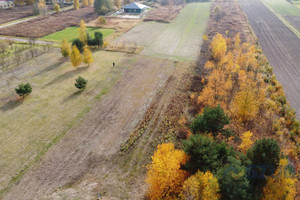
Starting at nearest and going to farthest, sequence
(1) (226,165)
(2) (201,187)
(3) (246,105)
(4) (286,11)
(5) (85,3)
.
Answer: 1. (2) (201,187)
2. (1) (226,165)
3. (3) (246,105)
4. (4) (286,11)
5. (5) (85,3)

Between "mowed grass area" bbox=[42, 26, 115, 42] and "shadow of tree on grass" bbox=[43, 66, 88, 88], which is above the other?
"mowed grass area" bbox=[42, 26, 115, 42]

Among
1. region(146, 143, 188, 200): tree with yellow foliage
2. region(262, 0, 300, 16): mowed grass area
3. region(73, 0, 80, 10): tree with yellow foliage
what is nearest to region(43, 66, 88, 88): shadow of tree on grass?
region(146, 143, 188, 200): tree with yellow foliage

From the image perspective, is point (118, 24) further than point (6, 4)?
No

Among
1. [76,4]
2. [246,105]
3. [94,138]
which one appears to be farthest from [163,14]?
[94,138]

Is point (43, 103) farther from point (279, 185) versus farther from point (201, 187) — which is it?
point (279, 185)

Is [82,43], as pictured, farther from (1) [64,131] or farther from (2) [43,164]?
(2) [43,164]

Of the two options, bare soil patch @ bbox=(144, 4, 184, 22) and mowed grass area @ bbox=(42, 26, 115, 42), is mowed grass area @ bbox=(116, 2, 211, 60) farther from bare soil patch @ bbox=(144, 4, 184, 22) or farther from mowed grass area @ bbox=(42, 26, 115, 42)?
mowed grass area @ bbox=(42, 26, 115, 42)
